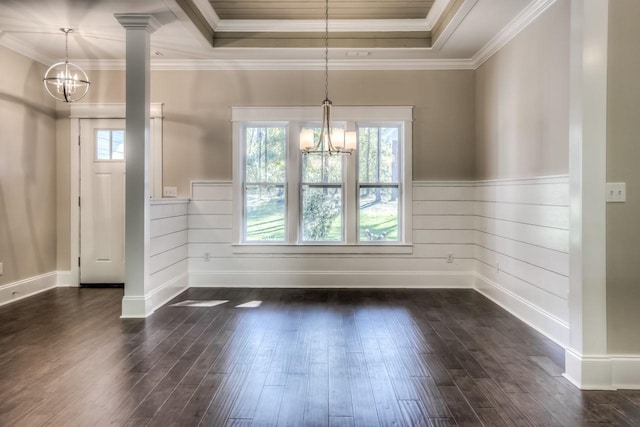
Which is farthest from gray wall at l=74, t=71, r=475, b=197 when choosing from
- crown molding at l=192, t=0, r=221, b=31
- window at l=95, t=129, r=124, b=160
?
crown molding at l=192, t=0, r=221, b=31

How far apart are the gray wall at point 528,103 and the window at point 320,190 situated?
43.9 inches

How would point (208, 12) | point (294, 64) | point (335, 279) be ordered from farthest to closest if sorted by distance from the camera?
point (335, 279) → point (294, 64) → point (208, 12)

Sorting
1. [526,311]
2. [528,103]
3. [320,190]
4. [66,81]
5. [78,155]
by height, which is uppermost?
[66,81]

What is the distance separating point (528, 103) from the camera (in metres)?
3.95

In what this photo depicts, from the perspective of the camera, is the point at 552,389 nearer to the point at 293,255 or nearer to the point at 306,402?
the point at 306,402

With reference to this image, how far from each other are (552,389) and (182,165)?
456 centimetres

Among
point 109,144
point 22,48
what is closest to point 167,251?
point 109,144

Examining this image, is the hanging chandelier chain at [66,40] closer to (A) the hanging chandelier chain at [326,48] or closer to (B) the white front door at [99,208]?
(B) the white front door at [99,208]

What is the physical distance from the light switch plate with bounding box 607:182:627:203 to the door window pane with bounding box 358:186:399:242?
300 cm

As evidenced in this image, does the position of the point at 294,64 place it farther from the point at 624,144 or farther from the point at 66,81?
the point at 624,144

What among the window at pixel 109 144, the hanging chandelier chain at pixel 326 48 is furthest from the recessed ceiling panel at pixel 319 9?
the window at pixel 109 144

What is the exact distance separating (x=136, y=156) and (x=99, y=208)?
182cm

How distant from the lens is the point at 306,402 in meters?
2.39

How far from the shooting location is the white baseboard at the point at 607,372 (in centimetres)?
259
